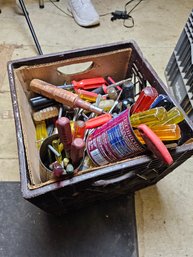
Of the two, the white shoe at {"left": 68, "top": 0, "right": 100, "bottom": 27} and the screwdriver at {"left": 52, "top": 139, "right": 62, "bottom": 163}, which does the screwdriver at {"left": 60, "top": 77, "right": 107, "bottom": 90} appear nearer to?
the screwdriver at {"left": 52, "top": 139, "right": 62, "bottom": 163}

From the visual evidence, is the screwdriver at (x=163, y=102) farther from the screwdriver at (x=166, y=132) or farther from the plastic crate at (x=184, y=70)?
the plastic crate at (x=184, y=70)

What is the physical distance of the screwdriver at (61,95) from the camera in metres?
0.68

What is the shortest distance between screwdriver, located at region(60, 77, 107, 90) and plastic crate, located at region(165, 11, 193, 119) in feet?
1.23

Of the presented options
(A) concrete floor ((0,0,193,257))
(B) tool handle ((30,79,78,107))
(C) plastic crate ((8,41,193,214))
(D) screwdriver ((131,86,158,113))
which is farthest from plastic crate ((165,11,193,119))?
(B) tool handle ((30,79,78,107))

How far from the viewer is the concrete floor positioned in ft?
2.73

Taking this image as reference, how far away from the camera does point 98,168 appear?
530 mm

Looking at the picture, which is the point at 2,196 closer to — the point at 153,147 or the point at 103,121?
the point at 103,121

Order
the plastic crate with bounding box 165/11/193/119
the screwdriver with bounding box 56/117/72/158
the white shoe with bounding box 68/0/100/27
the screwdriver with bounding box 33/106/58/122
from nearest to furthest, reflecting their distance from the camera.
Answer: the screwdriver with bounding box 56/117/72/158 < the screwdriver with bounding box 33/106/58/122 < the plastic crate with bounding box 165/11/193/119 < the white shoe with bounding box 68/0/100/27

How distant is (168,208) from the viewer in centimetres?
87

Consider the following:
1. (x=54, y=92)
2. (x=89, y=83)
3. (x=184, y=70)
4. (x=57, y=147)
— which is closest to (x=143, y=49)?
(x=184, y=70)

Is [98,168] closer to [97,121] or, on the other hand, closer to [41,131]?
[97,121]

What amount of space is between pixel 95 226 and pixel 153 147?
0.45m

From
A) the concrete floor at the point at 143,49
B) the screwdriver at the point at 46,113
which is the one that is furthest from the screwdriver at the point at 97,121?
the concrete floor at the point at 143,49

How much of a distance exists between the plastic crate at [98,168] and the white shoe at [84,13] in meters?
0.70
